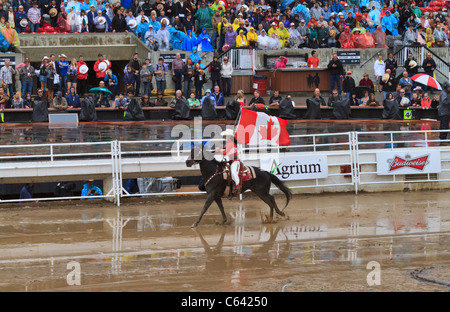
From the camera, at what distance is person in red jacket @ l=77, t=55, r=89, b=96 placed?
26.3 metres

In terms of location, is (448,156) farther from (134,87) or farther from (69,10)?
(69,10)

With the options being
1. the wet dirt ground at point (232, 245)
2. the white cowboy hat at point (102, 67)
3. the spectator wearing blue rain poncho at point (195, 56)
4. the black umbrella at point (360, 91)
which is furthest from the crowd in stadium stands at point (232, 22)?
the wet dirt ground at point (232, 245)

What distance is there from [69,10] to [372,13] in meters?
12.8

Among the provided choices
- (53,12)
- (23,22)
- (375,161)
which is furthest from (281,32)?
(375,161)

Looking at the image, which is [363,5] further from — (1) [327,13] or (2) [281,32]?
(2) [281,32]

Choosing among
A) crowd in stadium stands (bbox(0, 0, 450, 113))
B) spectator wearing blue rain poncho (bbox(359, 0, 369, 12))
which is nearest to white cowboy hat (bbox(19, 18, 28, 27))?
crowd in stadium stands (bbox(0, 0, 450, 113))

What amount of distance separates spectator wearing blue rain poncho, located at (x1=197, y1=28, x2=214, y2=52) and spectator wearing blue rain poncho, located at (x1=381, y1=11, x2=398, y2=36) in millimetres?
8278

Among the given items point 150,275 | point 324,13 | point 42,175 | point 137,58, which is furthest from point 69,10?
point 150,275

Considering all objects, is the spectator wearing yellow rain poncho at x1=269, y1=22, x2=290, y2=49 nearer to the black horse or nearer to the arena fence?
the arena fence

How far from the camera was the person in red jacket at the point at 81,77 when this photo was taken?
86.3ft

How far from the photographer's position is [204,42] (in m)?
28.9

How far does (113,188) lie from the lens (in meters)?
17.8
